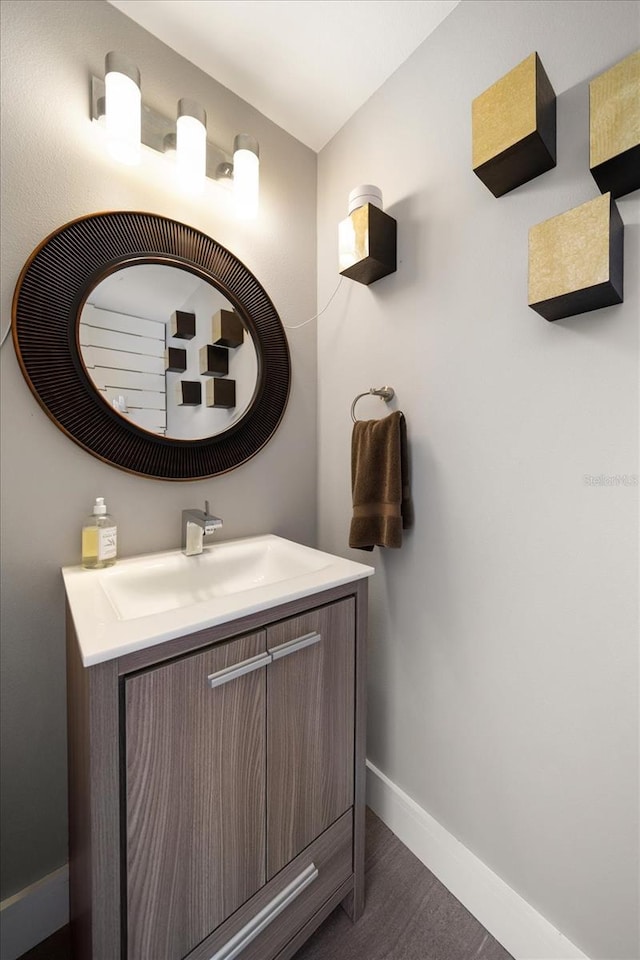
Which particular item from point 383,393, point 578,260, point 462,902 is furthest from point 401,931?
point 578,260

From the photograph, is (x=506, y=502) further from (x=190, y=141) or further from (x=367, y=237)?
(x=190, y=141)

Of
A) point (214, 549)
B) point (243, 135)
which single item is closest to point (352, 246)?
point (243, 135)

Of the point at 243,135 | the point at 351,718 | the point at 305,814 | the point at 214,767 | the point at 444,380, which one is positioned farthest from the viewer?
the point at 243,135

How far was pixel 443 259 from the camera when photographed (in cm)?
115

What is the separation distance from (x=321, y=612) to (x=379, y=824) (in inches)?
39.1

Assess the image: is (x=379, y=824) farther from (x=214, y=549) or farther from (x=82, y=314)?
(x=82, y=314)

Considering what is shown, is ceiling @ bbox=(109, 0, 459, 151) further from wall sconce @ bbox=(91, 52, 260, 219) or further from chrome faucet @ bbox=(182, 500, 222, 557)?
chrome faucet @ bbox=(182, 500, 222, 557)

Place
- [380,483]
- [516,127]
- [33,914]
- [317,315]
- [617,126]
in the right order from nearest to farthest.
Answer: [617,126] < [516,127] < [33,914] < [380,483] < [317,315]

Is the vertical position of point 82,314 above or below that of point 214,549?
above

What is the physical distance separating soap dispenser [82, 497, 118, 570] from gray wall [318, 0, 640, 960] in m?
0.85

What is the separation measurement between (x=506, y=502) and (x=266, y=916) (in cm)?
109

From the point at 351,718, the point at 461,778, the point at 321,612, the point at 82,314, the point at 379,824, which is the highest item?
the point at 82,314

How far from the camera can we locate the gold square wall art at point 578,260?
75 cm

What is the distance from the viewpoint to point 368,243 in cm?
119
